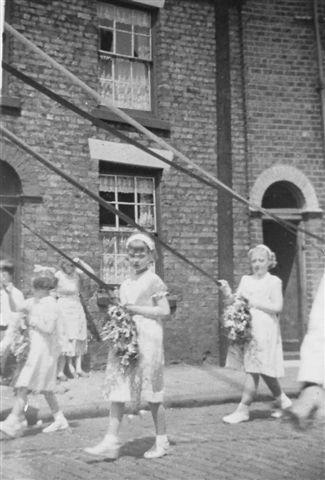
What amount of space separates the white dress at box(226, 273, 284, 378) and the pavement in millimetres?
810

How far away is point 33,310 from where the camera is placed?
185 inches

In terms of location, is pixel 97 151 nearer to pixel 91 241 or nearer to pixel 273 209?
pixel 91 241

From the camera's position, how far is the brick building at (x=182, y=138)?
6.45 meters

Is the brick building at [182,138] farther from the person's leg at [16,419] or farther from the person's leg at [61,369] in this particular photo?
the person's leg at [16,419]

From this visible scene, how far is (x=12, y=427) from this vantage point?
4.54 m

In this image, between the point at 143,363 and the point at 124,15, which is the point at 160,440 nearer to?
the point at 143,363

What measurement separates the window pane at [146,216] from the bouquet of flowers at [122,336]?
2.86 metres

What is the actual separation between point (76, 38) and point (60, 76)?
0.51 meters

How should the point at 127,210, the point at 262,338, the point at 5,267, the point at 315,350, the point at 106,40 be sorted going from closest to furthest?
the point at 315,350, the point at 5,267, the point at 262,338, the point at 127,210, the point at 106,40

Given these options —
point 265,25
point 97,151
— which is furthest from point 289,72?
point 97,151

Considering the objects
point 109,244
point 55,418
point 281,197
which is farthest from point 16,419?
point 281,197

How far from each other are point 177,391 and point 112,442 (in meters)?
2.11

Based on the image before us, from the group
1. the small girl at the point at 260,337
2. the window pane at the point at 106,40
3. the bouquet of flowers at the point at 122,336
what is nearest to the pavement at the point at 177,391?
the small girl at the point at 260,337

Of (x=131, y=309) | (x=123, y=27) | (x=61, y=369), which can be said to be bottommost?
(x=61, y=369)
